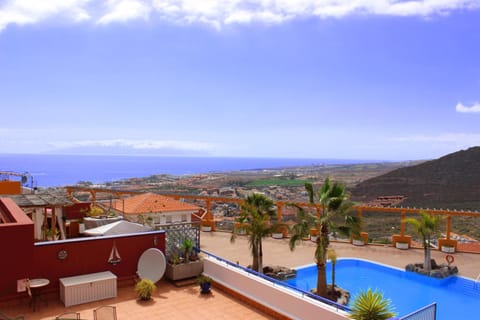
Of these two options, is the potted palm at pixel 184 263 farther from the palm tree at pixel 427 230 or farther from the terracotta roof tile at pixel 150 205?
the terracotta roof tile at pixel 150 205

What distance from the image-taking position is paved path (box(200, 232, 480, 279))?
16.0m

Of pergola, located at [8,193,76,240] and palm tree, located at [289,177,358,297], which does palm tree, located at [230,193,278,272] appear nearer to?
palm tree, located at [289,177,358,297]

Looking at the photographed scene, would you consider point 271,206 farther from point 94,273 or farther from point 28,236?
point 28,236

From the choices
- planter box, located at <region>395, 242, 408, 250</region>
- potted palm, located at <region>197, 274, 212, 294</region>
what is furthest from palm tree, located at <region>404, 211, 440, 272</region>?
potted palm, located at <region>197, 274, 212, 294</region>

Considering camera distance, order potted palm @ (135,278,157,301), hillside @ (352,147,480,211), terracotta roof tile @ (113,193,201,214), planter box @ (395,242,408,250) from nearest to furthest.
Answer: potted palm @ (135,278,157,301), planter box @ (395,242,408,250), terracotta roof tile @ (113,193,201,214), hillside @ (352,147,480,211)

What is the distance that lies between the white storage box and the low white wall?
2672 millimetres

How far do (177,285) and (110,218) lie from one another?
3810mm

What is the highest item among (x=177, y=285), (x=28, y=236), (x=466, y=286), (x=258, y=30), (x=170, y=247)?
(x=258, y=30)

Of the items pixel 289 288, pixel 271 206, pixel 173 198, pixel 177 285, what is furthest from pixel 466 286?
pixel 173 198

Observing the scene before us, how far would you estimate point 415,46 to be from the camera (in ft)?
68.9

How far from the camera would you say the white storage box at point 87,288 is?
28.1 ft

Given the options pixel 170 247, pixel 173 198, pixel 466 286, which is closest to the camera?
pixel 170 247

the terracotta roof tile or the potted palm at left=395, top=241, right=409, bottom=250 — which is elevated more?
the terracotta roof tile

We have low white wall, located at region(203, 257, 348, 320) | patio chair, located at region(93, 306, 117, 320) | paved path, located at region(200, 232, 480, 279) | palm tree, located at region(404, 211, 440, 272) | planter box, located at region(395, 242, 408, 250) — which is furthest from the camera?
planter box, located at region(395, 242, 408, 250)
